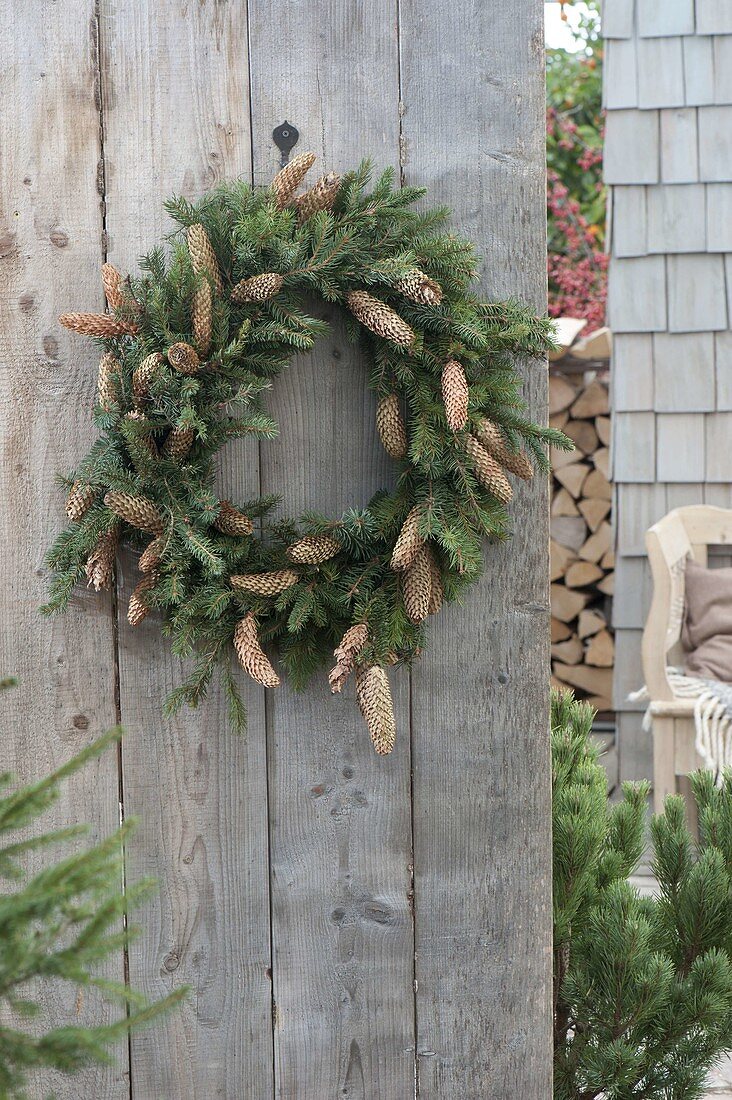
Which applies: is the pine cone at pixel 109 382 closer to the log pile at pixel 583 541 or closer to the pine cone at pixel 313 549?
the pine cone at pixel 313 549

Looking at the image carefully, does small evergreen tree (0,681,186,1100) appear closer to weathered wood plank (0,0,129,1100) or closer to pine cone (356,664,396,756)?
pine cone (356,664,396,756)

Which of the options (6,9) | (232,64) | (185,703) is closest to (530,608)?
(185,703)

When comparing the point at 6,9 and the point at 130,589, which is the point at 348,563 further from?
the point at 6,9

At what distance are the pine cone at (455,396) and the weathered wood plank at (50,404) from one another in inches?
19.2

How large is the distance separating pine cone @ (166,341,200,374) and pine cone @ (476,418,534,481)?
1.17ft

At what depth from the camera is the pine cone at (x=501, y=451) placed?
130cm

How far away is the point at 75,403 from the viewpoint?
1401mm

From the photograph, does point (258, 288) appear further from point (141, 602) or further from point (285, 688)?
point (285, 688)

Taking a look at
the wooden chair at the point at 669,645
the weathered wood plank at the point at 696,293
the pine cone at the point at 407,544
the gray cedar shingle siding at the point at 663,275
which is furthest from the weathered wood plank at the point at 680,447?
the pine cone at the point at 407,544

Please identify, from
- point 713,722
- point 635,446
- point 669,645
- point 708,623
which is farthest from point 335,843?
point 635,446

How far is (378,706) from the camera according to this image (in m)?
1.27

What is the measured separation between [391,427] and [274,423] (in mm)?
152

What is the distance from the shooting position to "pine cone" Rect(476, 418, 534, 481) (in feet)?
4.26

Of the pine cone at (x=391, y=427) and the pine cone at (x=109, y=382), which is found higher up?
the pine cone at (x=109, y=382)
